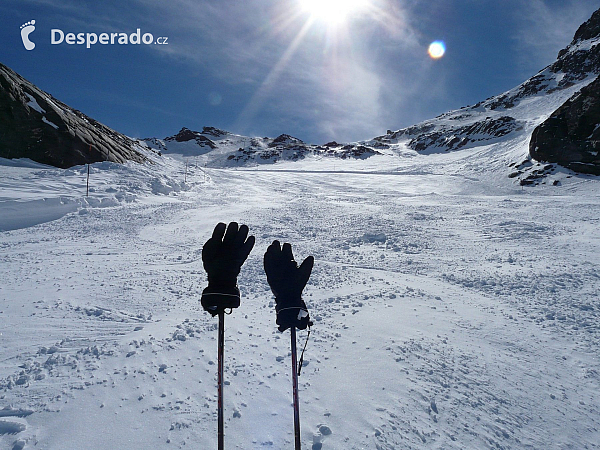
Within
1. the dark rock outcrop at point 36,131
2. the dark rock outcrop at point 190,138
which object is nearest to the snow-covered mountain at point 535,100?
the dark rock outcrop at point 36,131

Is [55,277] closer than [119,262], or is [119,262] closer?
[55,277]

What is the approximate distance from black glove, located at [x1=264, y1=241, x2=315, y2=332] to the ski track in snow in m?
1.09

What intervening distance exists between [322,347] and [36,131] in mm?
21206

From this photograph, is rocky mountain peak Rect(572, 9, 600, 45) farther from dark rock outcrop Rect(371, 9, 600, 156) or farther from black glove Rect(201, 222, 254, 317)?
black glove Rect(201, 222, 254, 317)

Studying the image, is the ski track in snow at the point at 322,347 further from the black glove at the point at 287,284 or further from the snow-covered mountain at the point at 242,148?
the snow-covered mountain at the point at 242,148

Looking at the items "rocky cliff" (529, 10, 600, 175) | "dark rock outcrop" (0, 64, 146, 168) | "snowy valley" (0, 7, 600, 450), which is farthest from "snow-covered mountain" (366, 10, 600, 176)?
"dark rock outcrop" (0, 64, 146, 168)

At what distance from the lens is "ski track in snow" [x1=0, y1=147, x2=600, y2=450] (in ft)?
8.88

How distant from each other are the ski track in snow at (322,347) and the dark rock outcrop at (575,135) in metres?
17.5

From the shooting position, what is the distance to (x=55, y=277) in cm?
562

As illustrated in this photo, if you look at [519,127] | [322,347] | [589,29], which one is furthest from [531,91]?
[322,347]

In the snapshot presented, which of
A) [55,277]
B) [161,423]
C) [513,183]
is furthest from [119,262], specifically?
[513,183]

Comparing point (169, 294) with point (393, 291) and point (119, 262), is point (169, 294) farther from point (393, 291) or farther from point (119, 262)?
point (393, 291)

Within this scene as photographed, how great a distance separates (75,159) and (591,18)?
10578 centimetres

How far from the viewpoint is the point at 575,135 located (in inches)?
897
